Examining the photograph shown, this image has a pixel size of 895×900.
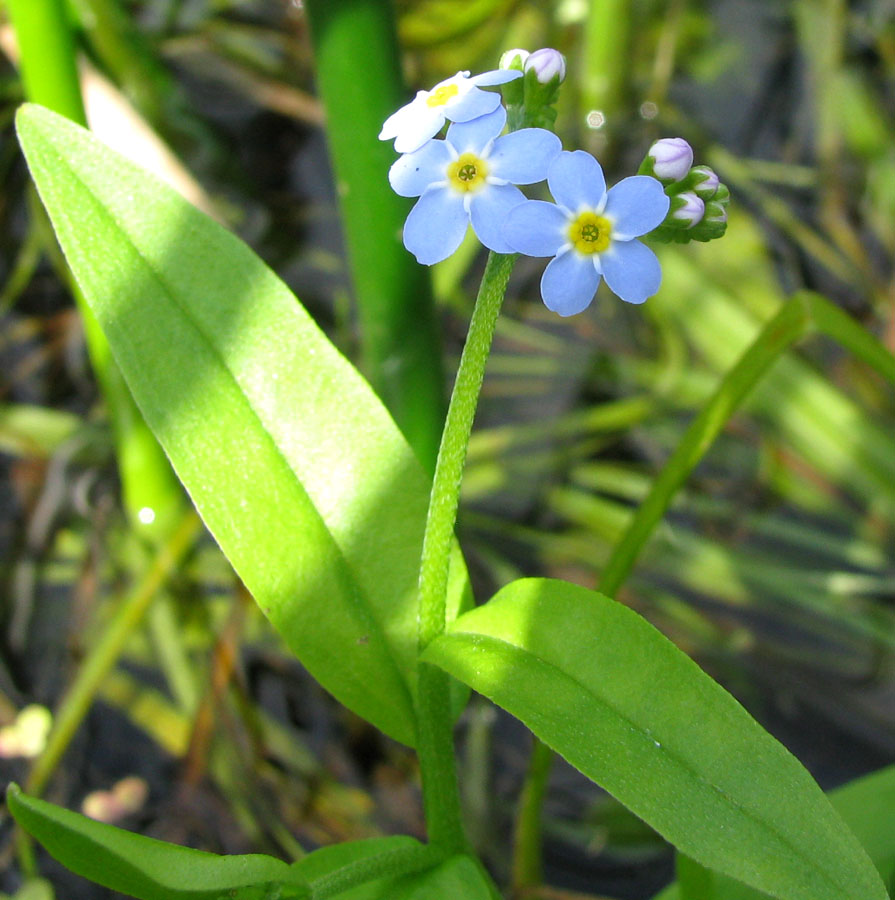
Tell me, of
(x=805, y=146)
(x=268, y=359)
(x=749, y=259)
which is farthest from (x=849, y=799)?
(x=805, y=146)

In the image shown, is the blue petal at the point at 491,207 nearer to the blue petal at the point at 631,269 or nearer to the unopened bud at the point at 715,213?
the blue petal at the point at 631,269

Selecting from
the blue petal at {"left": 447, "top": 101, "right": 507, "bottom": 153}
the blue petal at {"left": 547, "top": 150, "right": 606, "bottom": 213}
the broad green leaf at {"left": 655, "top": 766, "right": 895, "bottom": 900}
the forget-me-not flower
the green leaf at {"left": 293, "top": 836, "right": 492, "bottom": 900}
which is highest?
the forget-me-not flower

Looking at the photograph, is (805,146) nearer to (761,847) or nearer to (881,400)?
(881,400)

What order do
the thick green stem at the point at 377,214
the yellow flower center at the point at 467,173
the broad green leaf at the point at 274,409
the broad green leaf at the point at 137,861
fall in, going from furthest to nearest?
1. the thick green stem at the point at 377,214
2. the broad green leaf at the point at 274,409
3. the yellow flower center at the point at 467,173
4. the broad green leaf at the point at 137,861

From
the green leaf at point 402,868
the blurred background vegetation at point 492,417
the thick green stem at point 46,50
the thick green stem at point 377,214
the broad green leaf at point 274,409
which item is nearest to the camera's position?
the green leaf at point 402,868

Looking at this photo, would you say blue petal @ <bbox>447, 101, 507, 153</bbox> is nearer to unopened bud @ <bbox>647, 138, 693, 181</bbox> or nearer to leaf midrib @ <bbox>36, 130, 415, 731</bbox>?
unopened bud @ <bbox>647, 138, 693, 181</bbox>

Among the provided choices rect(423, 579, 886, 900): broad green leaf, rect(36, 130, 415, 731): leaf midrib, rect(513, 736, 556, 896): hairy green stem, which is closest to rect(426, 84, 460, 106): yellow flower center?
rect(36, 130, 415, 731): leaf midrib

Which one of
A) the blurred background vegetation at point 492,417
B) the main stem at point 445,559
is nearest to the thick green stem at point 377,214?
the blurred background vegetation at point 492,417
